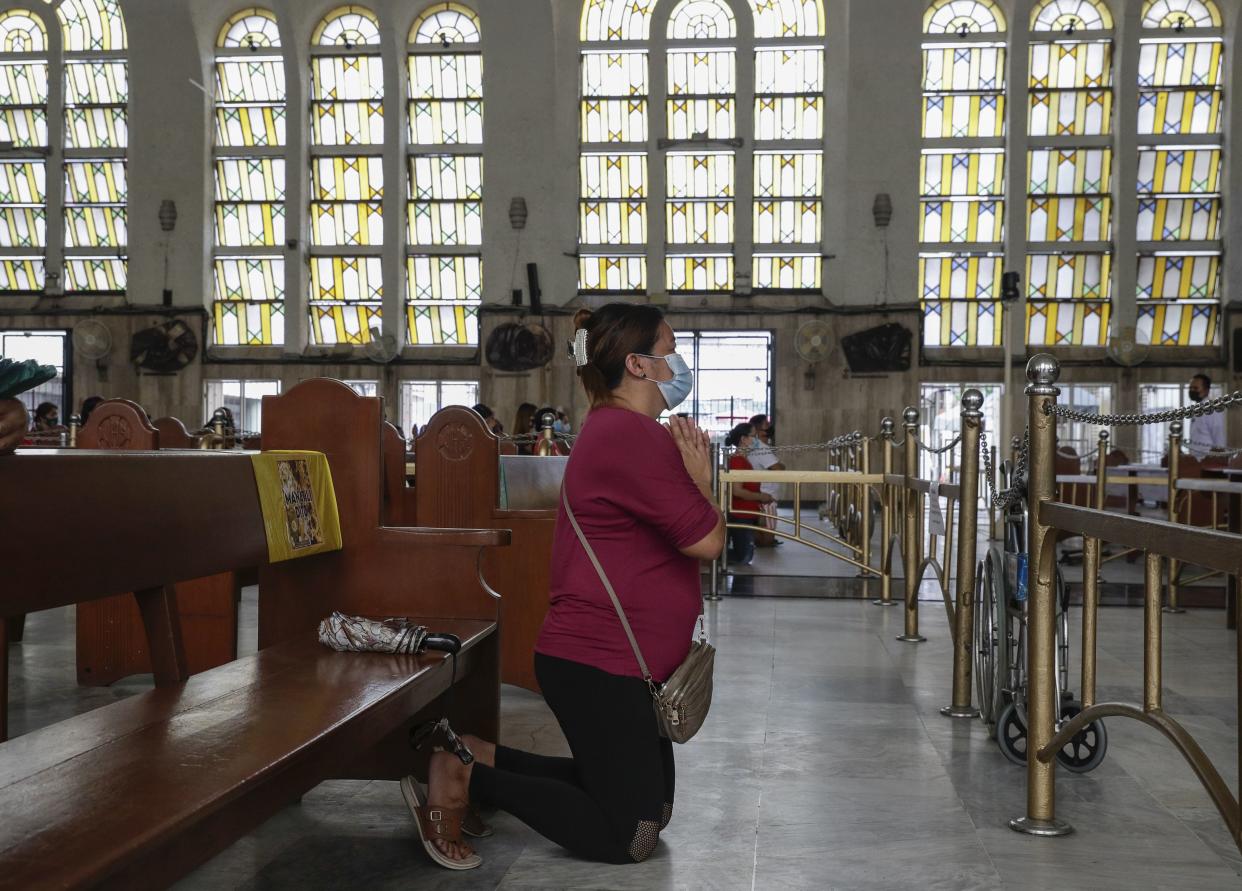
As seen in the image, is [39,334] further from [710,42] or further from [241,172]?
[710,42]

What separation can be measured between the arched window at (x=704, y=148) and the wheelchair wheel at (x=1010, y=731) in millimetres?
15156

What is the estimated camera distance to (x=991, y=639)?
377 centimetres

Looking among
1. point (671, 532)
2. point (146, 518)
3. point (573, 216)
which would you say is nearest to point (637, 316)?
point (671, 532)

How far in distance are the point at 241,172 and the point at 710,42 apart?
8074mm

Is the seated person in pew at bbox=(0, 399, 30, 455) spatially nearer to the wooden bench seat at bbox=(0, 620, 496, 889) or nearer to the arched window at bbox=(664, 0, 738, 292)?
the wooden bench seat at bbox=(0, 620, 496, 889)

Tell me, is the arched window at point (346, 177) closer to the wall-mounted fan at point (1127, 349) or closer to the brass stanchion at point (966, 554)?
the wall-mounted fan at point (1127, 349)

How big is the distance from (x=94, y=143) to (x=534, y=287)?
8.15 metres

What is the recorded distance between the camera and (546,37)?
1809 cm

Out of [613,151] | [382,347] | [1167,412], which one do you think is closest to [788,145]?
[613,151]

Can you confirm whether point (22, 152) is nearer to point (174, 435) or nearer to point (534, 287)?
point (534, 287)

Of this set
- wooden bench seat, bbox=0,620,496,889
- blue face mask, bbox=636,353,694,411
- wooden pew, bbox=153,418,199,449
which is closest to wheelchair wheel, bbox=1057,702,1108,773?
blue face mask, bbox=636,353,694,411

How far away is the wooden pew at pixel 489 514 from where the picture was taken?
14.0ft

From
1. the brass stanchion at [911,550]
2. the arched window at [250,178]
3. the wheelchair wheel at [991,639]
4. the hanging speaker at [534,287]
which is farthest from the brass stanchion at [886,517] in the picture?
the arched window at [250,178]

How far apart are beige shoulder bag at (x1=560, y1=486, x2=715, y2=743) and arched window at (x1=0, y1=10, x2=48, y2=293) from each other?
2015 centimetres
